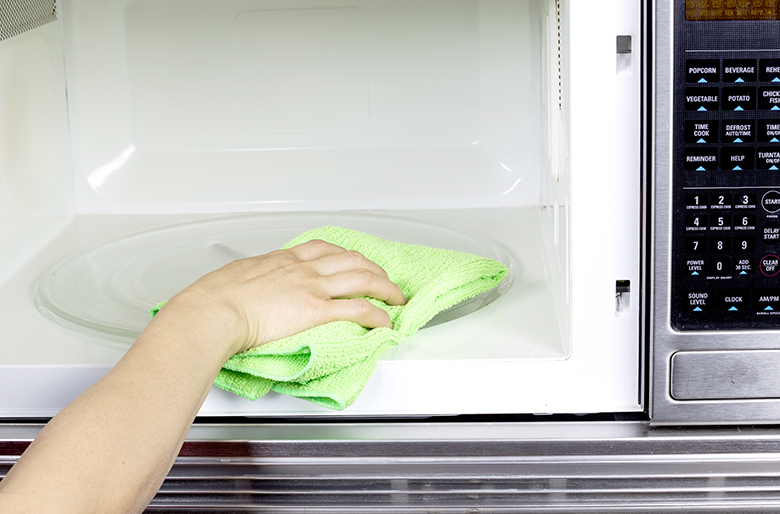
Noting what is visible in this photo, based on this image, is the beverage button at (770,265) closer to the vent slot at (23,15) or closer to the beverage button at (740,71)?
the beverage button at (740,71)

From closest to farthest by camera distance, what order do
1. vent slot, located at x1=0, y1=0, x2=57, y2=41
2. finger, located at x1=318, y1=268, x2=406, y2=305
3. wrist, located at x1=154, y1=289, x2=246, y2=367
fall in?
wrist, located at x1=154, y1=289, x2=246, y2=367 < finger, located at x1=318, y1=268, x2=406, y2=305 < vent slot, located at x1=0, y1=0, x2=57, y2=41

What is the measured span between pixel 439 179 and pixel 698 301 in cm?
52

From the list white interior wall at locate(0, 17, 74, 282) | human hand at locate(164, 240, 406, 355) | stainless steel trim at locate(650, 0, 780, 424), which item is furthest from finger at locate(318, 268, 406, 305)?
white interior wall at locate(0, 17, 74, 282)

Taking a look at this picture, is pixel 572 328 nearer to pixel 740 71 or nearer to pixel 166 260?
pixel 740 71

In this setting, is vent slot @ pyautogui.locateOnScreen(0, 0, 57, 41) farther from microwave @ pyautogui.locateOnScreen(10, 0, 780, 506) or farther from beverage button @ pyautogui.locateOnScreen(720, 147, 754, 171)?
beverage button @ pyautogui.locateOnScreen(720, 147, 754, 171)

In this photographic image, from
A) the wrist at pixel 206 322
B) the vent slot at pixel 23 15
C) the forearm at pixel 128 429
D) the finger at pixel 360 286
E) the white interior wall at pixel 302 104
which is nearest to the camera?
the forearm at pixel 128 429

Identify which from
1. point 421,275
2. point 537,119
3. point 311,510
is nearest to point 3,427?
point 311,510

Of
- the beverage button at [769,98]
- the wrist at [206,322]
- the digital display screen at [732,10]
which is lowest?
the wrist at [206,322]

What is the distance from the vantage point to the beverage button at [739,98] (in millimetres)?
615

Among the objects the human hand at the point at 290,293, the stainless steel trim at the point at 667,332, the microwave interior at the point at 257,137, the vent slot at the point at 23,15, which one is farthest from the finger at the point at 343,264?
the vent slot at the point at 23,15

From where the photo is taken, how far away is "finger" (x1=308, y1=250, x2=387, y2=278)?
0.75 meters

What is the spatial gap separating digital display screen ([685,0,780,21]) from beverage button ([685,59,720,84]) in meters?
0.03

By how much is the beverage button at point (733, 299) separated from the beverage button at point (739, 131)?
0.40ft

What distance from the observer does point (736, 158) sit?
625mm
